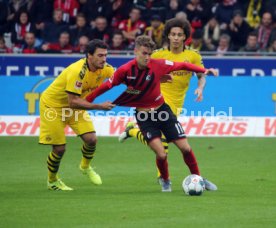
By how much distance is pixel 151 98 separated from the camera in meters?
11.9

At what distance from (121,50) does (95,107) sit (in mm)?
10024

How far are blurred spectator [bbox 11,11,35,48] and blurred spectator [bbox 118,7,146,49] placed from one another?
2.31 meters

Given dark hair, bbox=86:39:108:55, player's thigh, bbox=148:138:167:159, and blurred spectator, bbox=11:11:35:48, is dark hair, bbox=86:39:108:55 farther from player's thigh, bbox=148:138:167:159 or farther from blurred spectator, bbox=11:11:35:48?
blurred spectator, bbox=11:11:35:48

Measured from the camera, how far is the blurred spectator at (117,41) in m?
21.3

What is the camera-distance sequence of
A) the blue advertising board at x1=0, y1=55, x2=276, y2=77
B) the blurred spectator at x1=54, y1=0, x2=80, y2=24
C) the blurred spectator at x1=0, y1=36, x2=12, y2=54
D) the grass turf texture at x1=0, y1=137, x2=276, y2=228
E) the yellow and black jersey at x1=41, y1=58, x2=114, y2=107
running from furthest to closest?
1. the blurred spectator at x1=54, y1=0, x2=80, y2=24
2. the blurred spectator at x1=0, y1=36, x2=12, y2=54
3. the blue advertising board at x1=0, y1=55, x2=276, y2=77
4. the yellow and black jersey at x1=41, y1=58, x2=114, y2=107
5. the grass turf texture at x1=0, y1=137, x2=276, y2=228

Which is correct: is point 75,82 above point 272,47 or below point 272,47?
above

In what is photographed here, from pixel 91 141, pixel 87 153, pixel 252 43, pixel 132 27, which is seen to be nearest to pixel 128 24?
pixel 132 27

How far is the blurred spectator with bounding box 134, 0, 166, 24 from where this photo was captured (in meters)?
22.5

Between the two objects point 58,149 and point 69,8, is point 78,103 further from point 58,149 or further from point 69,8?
point 69,8

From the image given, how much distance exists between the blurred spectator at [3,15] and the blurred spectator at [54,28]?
116cm

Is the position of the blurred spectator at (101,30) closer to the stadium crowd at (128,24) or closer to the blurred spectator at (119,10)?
the stadium crowd at (128,24)

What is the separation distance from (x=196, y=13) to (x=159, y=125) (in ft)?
35.7

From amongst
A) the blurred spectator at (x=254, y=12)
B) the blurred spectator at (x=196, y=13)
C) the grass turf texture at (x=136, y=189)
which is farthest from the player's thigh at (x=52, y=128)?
the blurred spectator at (x=254, y=12)

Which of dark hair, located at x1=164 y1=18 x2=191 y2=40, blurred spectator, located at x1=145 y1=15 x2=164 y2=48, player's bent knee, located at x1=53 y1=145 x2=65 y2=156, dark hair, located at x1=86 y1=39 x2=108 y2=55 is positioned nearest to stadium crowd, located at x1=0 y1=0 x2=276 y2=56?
blurred spectator, located at x1=145 y1=15 x2=164 y2=48
